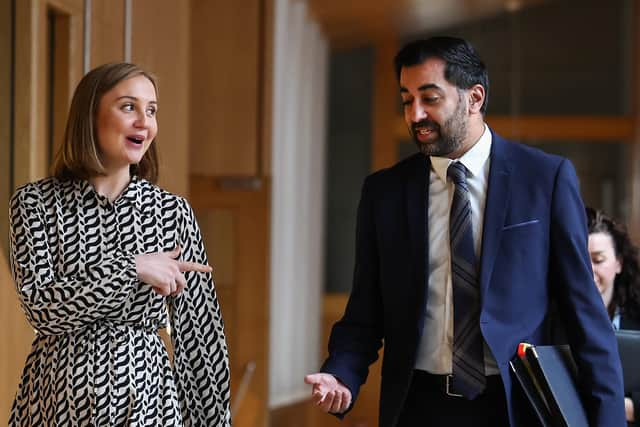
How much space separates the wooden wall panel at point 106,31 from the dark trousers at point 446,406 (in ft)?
5.12

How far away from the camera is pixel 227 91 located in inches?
218

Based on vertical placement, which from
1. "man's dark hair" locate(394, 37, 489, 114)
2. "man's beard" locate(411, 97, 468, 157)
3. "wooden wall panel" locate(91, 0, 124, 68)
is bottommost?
"man's beard" locate(411, 97, 468, 157)

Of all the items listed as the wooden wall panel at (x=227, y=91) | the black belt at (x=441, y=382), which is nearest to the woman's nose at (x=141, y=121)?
the black belt at (x=441, y=382)

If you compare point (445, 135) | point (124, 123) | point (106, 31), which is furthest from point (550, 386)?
point (106, 31)

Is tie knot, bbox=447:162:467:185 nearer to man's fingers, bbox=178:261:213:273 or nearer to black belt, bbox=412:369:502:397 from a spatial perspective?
black belt, bbox=412:369:502:397

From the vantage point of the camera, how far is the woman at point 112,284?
6.76 feet

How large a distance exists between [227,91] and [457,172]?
3.27m

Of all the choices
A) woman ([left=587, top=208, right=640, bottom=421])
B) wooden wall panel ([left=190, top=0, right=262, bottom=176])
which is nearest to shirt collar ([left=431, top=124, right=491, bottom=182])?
woman ([left=587, top=208, right=640, bottom=421])

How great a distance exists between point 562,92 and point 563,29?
0.51 metres

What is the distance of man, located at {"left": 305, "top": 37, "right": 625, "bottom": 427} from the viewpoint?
2314 mm

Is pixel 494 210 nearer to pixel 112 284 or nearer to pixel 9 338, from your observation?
pixel 112 284

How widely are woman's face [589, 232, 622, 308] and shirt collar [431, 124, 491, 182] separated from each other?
865 millimetres

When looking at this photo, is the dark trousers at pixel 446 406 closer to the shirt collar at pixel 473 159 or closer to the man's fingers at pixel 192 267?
the shirt collar at pixel 473 159

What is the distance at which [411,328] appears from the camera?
2396mm
